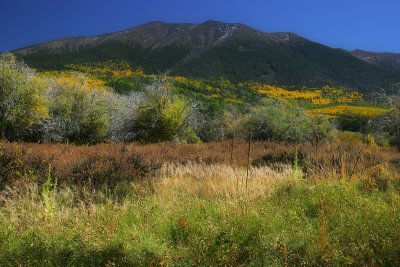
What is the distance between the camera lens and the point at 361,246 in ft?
14.8

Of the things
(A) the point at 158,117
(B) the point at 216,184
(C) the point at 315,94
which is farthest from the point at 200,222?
(C) the point at 315,94

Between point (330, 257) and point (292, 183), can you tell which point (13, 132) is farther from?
point (330, 257)

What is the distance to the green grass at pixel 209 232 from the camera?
15.1 feet

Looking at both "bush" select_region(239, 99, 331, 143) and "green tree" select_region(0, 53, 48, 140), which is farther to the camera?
"bush" select_region(239, 99, 331, 143)

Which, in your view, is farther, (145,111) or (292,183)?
(145,111)

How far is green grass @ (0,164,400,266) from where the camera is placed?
461cm

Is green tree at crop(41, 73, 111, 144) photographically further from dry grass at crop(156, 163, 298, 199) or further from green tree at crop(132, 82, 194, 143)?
dry grass at crop(156, 163, 298, 199)

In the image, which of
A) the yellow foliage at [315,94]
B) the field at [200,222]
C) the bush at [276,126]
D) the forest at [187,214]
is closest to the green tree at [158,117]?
the bush at [276,126]

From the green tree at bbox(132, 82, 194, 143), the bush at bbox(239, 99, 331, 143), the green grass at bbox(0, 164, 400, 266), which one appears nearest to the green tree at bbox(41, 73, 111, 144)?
the green tree at bbox(132, 82, 194, 143)

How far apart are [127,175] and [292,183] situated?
10.4 feet

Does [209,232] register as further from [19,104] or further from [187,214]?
[19,104]

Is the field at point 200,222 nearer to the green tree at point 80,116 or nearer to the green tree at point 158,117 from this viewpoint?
the green tree at point 80,116

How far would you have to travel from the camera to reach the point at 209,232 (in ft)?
16.7

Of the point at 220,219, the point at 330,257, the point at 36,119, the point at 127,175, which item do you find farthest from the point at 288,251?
the point at 36,119
